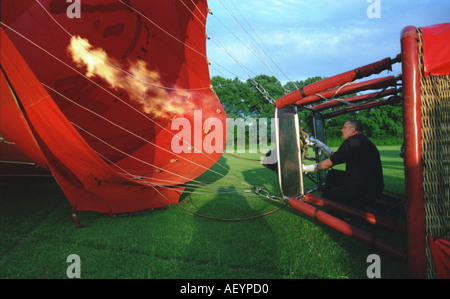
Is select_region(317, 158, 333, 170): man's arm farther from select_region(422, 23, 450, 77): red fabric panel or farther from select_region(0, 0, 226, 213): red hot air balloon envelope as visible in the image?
select_region(0, 0, 226, 213): red hot air balloon envelope

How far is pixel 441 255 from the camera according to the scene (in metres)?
1.33

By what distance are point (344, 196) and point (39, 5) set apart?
4.72 metres

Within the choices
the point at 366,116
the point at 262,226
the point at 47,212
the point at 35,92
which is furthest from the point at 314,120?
the point at 366,116

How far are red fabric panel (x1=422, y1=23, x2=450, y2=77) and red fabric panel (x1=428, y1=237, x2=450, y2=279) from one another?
3.80ft

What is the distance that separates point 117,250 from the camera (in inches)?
88.4

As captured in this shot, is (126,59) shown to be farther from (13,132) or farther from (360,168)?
(360,168)

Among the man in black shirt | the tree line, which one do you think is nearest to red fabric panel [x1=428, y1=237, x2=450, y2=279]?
the man in black shirt

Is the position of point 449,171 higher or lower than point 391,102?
lower

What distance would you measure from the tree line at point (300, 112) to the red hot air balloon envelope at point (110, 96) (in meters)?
13.7

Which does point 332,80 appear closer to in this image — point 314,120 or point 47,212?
point 314,120

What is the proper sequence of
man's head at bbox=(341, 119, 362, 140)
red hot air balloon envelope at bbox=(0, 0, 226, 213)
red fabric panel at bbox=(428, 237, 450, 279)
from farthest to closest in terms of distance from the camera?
man's head at bbox=(341, 119, 362, 140)
red hot air balloon envelope at bbox=(0, 0, 226, 213)
red fabric panel at bbox=(428, 237, 450, 279)

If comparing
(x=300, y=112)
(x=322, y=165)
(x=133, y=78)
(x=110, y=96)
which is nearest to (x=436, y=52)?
(x=322, y=165)

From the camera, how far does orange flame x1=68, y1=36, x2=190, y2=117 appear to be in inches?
123
